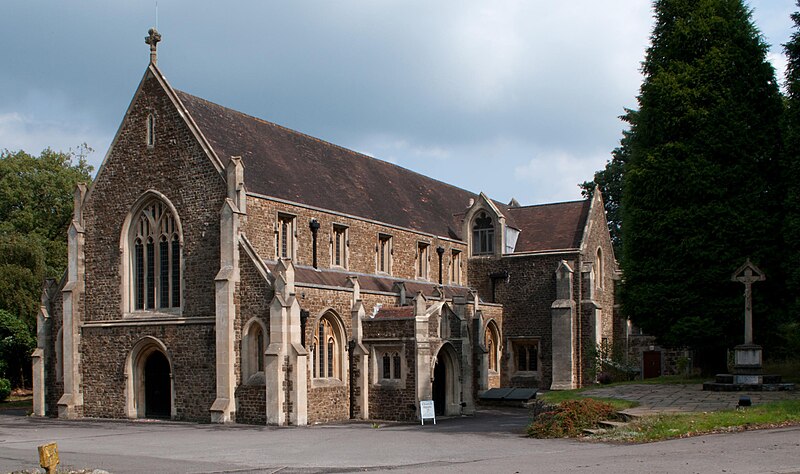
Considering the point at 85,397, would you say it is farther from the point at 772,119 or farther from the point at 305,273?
the point at 772,119

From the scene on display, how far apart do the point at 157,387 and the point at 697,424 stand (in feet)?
67.9

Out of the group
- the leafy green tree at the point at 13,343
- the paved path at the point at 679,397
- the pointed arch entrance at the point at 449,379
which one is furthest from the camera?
the leafy green tree at the point at 13,343

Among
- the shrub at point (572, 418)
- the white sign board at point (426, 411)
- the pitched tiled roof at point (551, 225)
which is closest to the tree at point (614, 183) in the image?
the pitched tiled roof at point (551, 225)

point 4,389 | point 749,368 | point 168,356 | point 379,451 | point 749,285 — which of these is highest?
point 749,285

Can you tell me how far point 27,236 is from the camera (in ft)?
175

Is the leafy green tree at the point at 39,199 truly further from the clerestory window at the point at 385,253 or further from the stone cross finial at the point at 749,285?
the stone cross finial at the point at 749,285

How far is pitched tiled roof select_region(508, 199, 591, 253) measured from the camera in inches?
1746

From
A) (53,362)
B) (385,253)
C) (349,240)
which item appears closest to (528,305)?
(385,253)

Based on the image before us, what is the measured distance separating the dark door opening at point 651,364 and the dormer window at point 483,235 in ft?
34.9

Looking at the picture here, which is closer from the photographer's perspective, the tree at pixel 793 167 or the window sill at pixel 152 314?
the tree at pixel 793 167

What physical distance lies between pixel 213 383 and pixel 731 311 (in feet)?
60.0

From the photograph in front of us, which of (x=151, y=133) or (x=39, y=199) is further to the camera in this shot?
(x=39, y=199)

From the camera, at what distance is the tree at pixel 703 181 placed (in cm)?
3061

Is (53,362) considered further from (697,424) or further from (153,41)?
(697,424)
